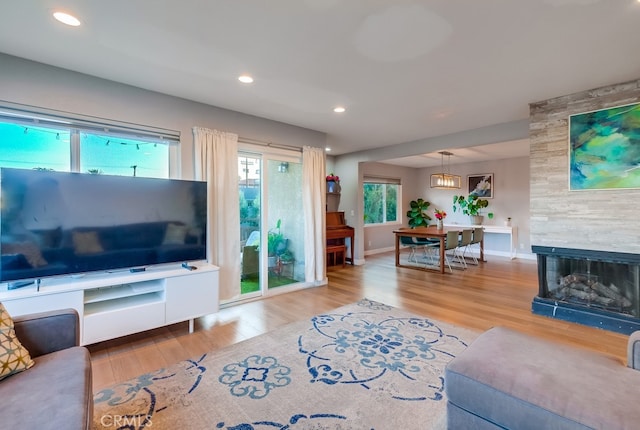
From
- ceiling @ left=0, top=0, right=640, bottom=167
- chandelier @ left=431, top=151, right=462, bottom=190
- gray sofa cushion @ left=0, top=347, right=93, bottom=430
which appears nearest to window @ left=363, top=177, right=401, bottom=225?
chandelier @ left=431, top=151, right=462, bottom=190

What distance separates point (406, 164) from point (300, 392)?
24.6 feet

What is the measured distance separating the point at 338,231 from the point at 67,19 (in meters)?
4.97

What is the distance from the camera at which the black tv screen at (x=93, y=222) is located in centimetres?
232

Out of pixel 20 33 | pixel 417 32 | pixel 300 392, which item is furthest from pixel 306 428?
pixel 20 33

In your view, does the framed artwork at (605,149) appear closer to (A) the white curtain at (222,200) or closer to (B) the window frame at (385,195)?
(A) the white curtain at (222,200)

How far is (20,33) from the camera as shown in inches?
85.3

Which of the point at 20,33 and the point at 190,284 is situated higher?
the point at 20,33

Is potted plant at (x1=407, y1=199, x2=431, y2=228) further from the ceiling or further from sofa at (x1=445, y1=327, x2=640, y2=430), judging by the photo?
sofa at (x1=445, y1=327, x2=640, y2=430)

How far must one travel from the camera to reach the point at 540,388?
4.30 ft

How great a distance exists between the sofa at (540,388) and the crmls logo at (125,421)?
1.73 meters

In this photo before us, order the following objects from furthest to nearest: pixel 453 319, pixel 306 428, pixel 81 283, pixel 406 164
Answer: pixel 406 164 < pixel 453 319 < pixel 81 283 < pixel 306 428

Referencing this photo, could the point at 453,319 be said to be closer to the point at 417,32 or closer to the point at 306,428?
the point at 306,428

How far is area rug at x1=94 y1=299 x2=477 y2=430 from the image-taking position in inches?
70.0

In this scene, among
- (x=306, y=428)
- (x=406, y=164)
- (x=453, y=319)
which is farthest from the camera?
(x=406, y=164)
